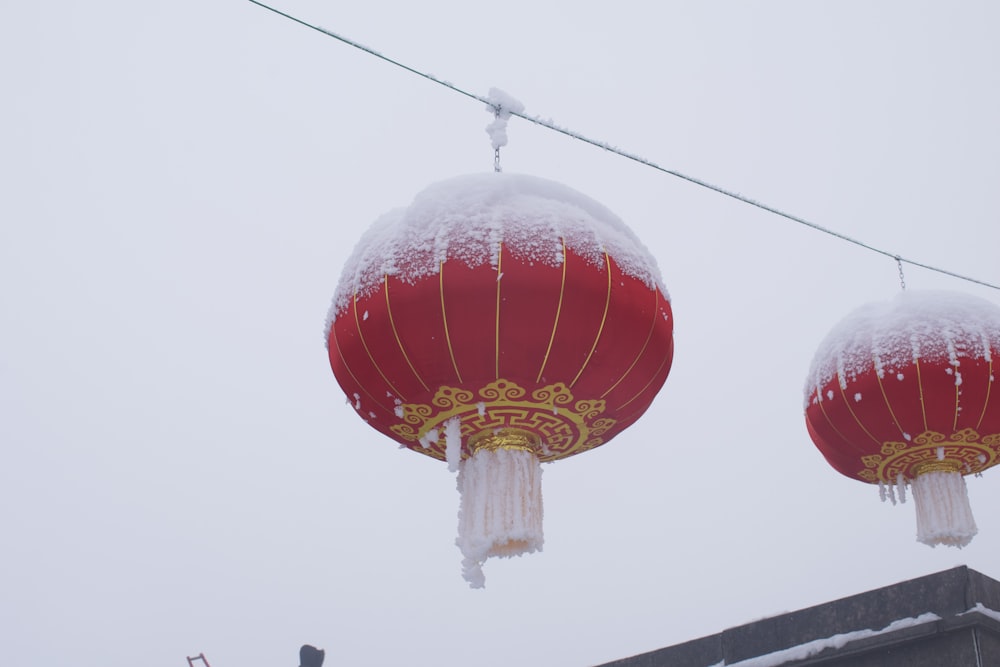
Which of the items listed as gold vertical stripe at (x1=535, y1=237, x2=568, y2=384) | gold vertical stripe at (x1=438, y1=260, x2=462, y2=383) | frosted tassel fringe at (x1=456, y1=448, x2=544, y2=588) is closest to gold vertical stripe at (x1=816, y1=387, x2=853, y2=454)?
frosted tassel fringe at (x1=456, y1=448, x2=544, y2=588)

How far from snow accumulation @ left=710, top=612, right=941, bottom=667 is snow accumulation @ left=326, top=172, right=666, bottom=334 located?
7.82ft

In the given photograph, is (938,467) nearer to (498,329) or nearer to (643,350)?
(643,350)

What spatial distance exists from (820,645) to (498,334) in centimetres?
279

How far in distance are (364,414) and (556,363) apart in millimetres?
1432

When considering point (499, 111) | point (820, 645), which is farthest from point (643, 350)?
point (820, 645)

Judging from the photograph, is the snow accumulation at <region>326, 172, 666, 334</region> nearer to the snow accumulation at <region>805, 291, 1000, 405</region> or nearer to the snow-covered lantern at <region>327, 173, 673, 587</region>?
the snow-covered lantern at <region>327, 173, 673, 587</region>

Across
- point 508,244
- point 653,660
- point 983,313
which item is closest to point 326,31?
point 508,244

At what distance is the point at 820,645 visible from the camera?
22.6 ft

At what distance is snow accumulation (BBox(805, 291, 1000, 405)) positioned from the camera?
335 inches

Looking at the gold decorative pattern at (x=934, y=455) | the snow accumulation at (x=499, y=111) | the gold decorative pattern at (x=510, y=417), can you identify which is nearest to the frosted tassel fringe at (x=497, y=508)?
the gold decorative pattern at (x=510, y=417)

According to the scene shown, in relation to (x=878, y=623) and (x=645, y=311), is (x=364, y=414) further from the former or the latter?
(x=878, y=623)

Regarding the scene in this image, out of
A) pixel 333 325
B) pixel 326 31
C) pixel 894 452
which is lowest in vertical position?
pixel 894 452

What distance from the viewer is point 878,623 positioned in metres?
6.70

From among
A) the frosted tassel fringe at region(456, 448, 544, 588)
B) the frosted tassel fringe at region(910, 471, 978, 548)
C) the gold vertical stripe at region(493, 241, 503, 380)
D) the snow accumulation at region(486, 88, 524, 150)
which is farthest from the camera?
the frosted tassel fringe at region(910, 471, 978, 548)
